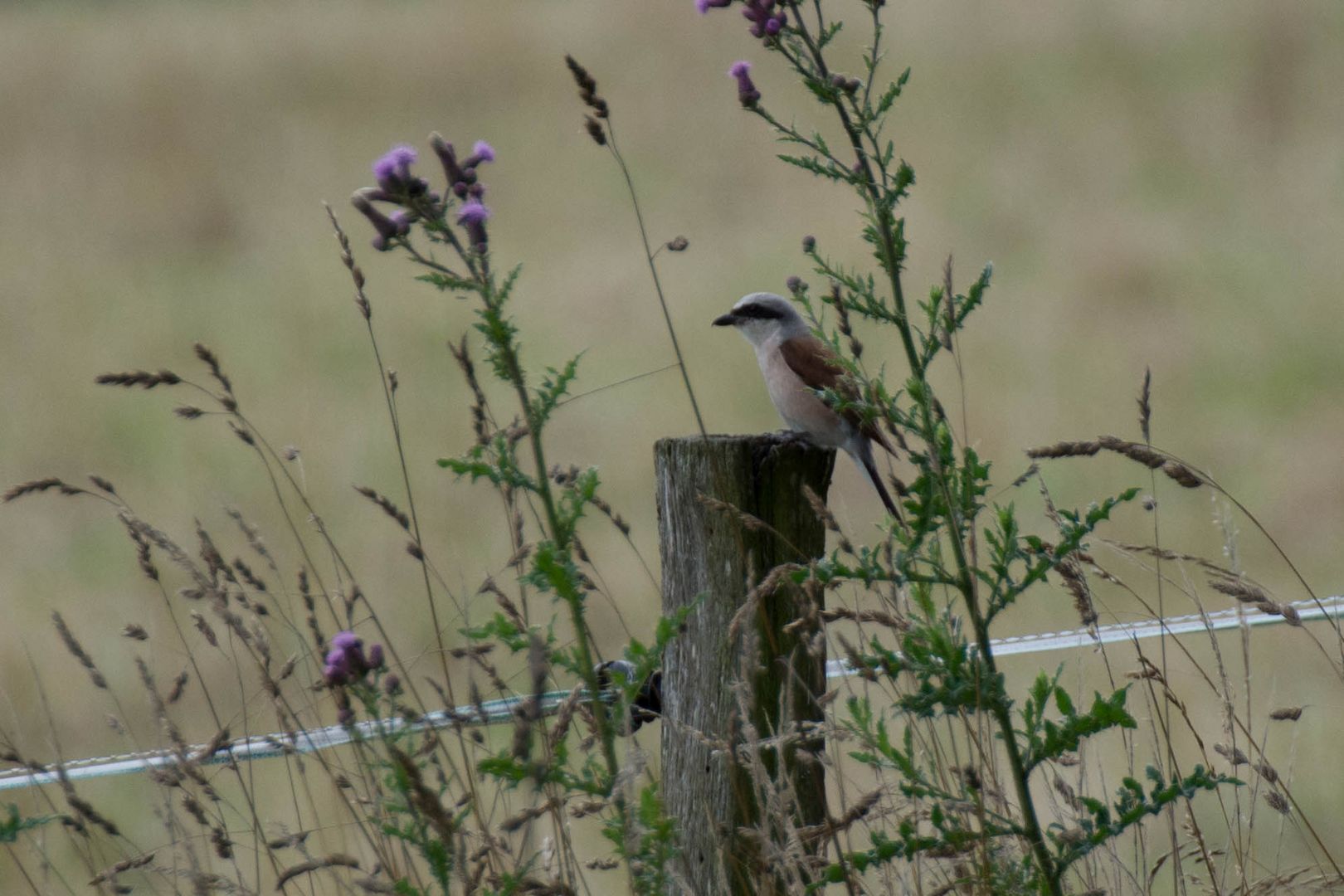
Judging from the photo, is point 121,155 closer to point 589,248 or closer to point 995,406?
point 589,248

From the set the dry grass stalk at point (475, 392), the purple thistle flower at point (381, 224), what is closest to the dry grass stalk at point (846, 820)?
the dry grass stalk at point (475, 392)

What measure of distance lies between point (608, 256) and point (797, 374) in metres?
14.4

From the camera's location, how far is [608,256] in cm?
1902

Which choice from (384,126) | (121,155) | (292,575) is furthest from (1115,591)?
(121,155)

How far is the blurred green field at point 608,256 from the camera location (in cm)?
1195

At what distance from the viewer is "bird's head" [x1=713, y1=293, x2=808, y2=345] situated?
511 centimetres

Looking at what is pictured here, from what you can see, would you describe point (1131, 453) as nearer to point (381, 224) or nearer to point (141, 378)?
point (381, 224)

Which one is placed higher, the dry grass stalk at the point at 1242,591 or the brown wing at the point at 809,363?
the brown wing at the point at 809,363

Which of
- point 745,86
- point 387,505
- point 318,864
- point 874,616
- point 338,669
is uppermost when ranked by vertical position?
point 745,86

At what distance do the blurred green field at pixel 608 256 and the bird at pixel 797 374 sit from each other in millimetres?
3917

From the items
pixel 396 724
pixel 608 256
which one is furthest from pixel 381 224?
pixel 608 256

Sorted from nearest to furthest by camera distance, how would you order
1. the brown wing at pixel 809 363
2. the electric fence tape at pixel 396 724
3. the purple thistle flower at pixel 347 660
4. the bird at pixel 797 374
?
the purple thistle flower at pixel 347 660 → the electric fence tape at pixel 396 724 → the bird at pixel 797 374 → the brown wing at pixel 809 363

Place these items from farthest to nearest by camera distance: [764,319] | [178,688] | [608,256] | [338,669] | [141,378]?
[608,256]
[764,319]
[141,378]
[178,688]
[338,669]

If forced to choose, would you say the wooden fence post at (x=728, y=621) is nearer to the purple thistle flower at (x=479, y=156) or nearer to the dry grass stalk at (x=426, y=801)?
the purple thistle flower at (x=479, y=156)
